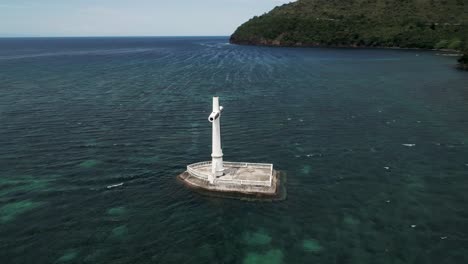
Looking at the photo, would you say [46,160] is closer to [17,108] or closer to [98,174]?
[98,174]

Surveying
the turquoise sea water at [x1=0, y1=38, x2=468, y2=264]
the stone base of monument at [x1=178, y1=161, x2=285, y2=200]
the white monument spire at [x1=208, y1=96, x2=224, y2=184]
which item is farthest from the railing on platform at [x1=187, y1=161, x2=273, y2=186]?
the turquoise sea water at [x1=0, y1=38, x2=468, y2=264]

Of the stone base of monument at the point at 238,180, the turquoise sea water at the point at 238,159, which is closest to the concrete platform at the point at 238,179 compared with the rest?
the stone base of monument at the point at 238,180

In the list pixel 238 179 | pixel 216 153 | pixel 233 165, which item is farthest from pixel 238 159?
pixel 216 153

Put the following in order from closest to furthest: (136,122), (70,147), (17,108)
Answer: (70,147)
(136,122)
(17,108)

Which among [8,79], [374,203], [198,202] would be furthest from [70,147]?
[8,79]

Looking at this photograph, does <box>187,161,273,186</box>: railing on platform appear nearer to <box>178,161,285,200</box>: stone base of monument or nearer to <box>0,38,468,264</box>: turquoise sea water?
<box>178,161,285,200</box>: stone base of monument

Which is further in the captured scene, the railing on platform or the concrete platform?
the railing on platform

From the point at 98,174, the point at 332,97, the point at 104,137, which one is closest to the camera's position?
the point at 98,174
